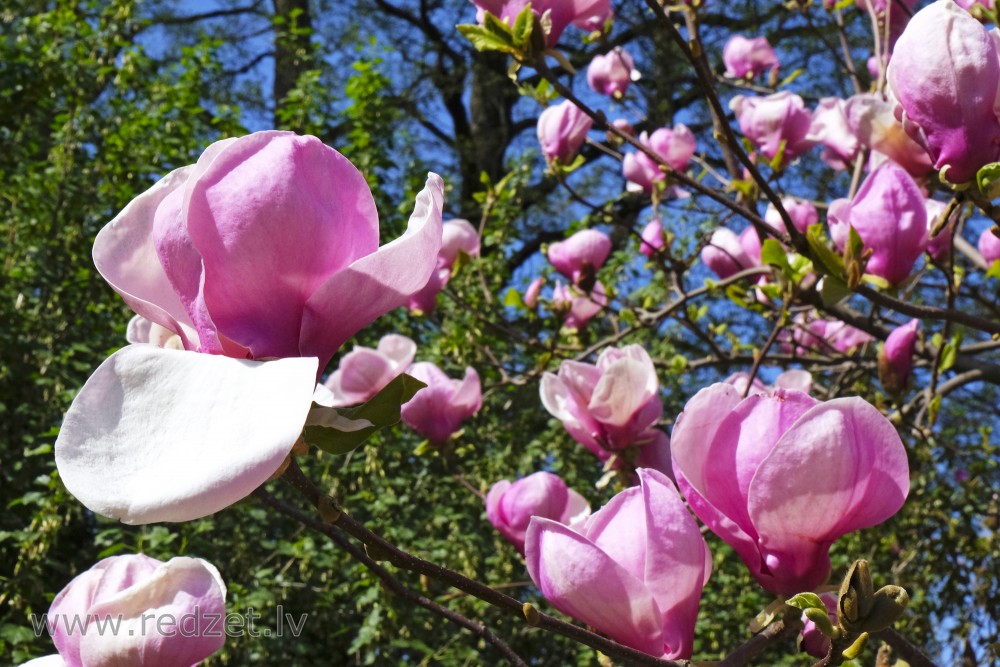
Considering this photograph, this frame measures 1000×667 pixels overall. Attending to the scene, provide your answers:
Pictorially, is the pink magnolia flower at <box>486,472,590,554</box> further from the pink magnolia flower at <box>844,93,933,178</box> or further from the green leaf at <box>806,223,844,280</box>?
the pink magnolia flower at <box>844,93,933,178</box>

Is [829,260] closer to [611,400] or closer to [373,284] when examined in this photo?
[611,400]

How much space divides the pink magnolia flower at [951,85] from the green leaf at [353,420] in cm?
49

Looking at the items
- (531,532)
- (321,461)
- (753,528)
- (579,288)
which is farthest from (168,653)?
(321,461)

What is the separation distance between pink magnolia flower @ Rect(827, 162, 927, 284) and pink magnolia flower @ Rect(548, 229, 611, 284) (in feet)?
3.37

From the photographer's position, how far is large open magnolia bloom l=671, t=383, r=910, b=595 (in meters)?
0.50

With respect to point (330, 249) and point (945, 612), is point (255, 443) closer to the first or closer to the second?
point (330, 249)

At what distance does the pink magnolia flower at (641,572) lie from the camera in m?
0.52

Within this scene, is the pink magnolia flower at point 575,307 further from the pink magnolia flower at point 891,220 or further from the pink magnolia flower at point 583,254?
the pink magnolia flower at point 891,220

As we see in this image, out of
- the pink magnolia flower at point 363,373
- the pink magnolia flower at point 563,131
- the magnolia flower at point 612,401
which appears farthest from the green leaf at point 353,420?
the pink magnolia flower at point 563,131

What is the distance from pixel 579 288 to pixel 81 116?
1733 millimetres

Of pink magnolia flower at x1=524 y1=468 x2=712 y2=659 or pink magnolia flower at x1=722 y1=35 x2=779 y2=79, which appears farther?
pink magnolia flower at x1=722 y1=35 x2=779 y2=79

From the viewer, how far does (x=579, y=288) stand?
2.04m

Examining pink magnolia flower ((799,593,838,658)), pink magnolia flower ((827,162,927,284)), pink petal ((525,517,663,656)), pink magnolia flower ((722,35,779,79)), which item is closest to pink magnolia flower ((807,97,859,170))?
pink magnolia flower ((827,162,927,284))

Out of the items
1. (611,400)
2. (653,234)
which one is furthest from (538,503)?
(653,234)
